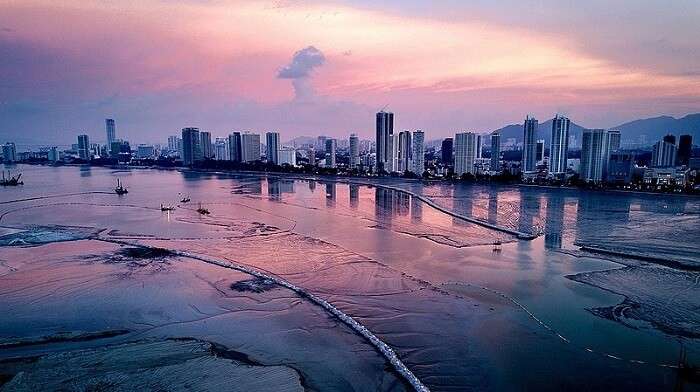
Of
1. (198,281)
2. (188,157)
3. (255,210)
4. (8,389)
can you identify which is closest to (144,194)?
(255,210)

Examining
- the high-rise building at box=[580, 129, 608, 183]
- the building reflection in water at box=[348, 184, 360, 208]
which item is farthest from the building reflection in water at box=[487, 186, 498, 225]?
the high-rise building at box=[580, 129, 608, 183]

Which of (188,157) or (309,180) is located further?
(188,157)

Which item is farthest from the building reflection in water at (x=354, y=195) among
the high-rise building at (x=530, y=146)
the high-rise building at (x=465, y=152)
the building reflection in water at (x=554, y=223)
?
the high-rise building at (x=530, y=146)

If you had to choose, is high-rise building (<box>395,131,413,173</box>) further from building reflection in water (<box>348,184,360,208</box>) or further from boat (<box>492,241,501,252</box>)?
boat (<box>492,241,501,252</box>)

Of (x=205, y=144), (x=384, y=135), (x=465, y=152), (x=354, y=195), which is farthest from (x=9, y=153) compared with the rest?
(x=465, y=152)

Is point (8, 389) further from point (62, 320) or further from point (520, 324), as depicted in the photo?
point (520, 324)

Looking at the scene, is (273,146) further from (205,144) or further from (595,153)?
(595,153)

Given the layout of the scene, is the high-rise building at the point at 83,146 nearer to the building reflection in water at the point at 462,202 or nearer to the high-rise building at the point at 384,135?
the high-rise building at the point at 384,135
